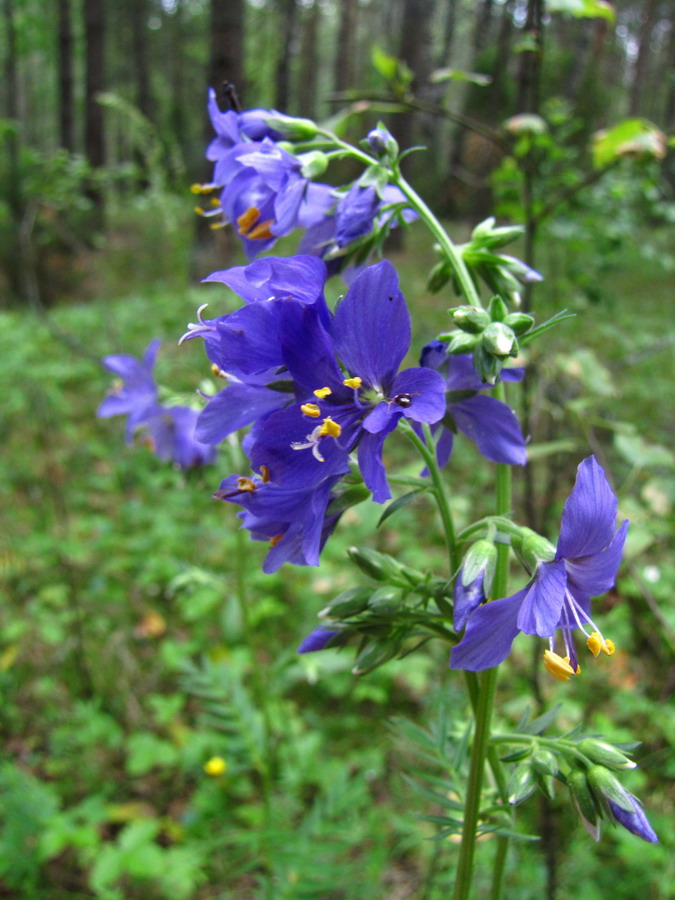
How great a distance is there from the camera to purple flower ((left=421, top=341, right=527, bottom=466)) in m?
1.06

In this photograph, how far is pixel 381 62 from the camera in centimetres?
226

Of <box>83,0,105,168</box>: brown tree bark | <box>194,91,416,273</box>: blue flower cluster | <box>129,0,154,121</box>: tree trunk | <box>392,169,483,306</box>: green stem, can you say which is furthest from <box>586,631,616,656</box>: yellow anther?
<box>129,0,154,121</box>: tree trunk

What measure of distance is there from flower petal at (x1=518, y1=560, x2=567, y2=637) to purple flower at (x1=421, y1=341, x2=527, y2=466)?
21 centimetres

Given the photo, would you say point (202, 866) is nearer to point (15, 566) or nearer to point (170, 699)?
point (170, 699)

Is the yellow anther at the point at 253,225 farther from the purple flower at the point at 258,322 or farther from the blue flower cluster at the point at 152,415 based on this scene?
the blue flower cluster at the point at 152,415

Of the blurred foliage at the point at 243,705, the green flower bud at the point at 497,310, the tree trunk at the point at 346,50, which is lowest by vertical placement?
the blurred foliage at the point at 243,705

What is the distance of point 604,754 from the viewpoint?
1.00 metres

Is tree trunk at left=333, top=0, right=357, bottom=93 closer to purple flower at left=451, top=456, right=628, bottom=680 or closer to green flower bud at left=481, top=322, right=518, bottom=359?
green flower bud at left=481, top=322, right=518, bottom=359

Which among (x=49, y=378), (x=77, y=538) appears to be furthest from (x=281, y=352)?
(x=49, y=378)

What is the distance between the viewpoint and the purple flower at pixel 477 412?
1061 millimetres

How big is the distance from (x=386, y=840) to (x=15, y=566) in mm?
2237

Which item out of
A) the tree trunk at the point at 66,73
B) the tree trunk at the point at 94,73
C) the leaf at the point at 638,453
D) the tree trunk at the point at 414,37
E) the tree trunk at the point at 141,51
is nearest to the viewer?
the leaf at the point at 638,453

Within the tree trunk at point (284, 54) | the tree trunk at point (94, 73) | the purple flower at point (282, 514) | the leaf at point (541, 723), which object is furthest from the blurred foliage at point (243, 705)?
the tree trunk at point (284, 54)

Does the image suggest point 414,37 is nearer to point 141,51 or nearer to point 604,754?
point 604,754
